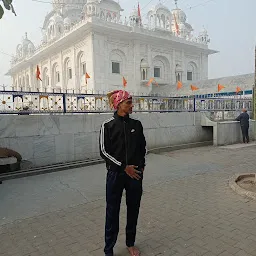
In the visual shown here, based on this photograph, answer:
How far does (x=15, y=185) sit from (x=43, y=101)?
259 cm

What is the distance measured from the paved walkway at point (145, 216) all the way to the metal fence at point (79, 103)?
1944mm

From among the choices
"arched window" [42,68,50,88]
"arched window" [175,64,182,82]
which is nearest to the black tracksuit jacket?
"arched window" [175,64,182,82]

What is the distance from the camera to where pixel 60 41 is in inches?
1286

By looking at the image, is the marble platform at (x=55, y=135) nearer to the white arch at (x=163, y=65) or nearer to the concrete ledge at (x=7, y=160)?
the concrete ledge at (x=7, y=160)

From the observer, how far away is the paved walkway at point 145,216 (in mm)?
2928

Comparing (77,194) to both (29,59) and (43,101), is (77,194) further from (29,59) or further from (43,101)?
(29,59)

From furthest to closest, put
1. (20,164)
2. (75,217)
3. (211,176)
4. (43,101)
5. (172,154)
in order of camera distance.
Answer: (172,154) → (43,101) → (20,164) → (211,176) → (75,217)

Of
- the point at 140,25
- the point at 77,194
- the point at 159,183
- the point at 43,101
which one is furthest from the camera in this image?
the point at 140,25

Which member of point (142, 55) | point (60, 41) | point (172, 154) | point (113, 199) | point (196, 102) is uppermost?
point (60, 41)

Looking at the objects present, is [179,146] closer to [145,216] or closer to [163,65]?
[145,216]

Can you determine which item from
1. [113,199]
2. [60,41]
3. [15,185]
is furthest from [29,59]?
[113,199]

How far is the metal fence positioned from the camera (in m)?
6.58

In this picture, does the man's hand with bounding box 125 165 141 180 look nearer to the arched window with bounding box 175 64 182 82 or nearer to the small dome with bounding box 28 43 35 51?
the arched window with bounding box 175 64 182 82

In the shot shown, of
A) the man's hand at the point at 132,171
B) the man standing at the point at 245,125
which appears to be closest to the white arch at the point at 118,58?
the man standing at the point at 245,125
